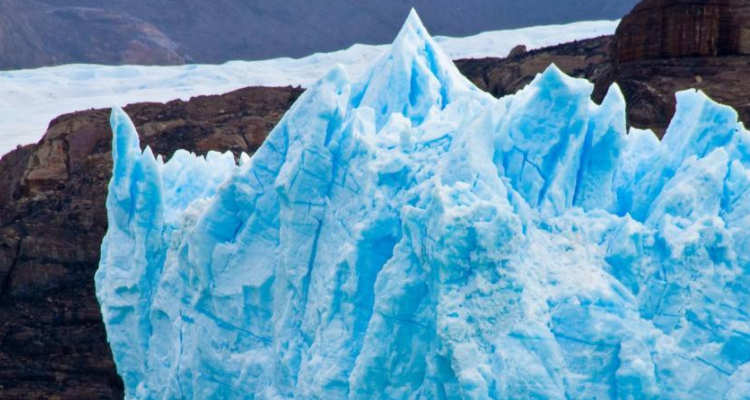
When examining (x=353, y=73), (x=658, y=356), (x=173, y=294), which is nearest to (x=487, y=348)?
(x=658, y=356)

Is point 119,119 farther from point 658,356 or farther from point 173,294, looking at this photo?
point 658,356

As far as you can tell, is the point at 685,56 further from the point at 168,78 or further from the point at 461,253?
the point at 168,78

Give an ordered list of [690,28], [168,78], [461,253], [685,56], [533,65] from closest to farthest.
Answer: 1. [461,253]
2. [690,28]
3. [685,56]
4. [533,65]
5. [168,78]

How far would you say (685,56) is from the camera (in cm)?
2253

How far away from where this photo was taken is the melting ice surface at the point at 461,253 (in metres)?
9.20

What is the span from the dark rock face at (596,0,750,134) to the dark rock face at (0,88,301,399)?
31.0 ft

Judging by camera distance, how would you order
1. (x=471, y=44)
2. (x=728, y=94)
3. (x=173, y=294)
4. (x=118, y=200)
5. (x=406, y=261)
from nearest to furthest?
(x=406, y=261) < (x=173, y=294) < (x=118, y=200) < (x=728, y=94) < (x=471, y=44)

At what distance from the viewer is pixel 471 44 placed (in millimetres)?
43844

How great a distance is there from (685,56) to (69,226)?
12925 mm

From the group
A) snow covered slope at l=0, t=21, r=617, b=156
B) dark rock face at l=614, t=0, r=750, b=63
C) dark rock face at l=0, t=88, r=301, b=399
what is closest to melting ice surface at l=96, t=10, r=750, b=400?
dark rock face at l=614, t=0, r=750, b=63

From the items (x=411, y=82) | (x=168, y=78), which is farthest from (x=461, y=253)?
(x=168, y=78)

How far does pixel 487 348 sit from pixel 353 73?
31010 mm

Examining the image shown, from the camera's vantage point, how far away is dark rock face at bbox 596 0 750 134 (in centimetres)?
2188

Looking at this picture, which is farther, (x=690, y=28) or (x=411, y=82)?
(x=690, y=28)
